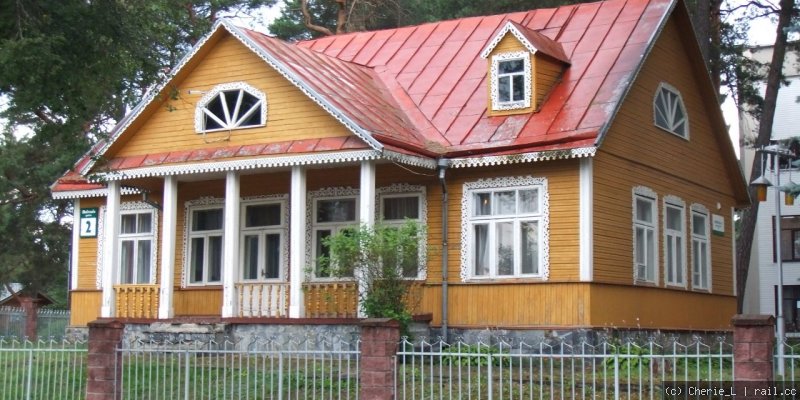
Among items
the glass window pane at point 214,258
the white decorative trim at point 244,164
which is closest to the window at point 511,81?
the white decorative trim at point 244,164

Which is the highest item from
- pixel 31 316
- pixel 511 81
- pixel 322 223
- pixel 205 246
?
pixel 511 81

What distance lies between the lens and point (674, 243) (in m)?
23.3

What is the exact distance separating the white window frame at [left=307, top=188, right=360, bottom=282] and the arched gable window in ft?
7.06

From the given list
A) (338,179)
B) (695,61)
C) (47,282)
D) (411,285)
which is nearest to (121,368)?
(411,285)

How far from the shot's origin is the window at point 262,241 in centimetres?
2356

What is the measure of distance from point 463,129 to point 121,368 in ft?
28.3

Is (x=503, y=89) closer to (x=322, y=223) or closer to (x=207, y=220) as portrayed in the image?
(x=322, y=223)

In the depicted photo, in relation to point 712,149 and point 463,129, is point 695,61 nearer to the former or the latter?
point 712,149

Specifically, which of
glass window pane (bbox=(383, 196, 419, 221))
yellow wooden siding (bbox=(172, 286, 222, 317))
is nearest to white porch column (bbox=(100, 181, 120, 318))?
yellow wooden siding (bbox=(172, 286, 222, 317))

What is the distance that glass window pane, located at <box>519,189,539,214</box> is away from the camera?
20.8 metres

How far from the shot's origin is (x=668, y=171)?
76.4 ft

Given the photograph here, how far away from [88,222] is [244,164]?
688cm

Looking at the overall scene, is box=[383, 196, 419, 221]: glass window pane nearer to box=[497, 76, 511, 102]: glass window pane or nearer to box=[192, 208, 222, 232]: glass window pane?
box=[497, 76, 511, 102]: glass window pane

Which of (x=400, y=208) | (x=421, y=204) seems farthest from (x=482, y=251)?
(x=400, y=208)
